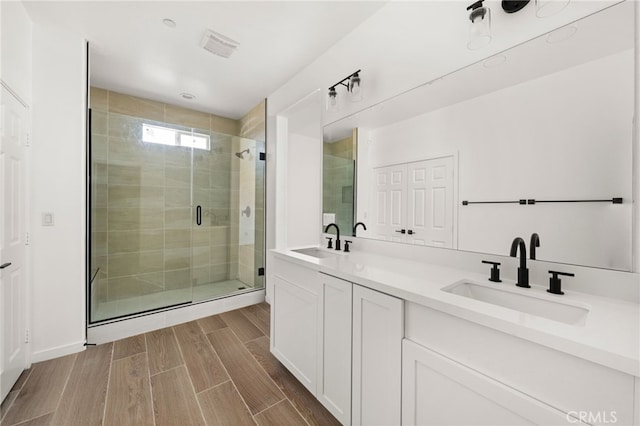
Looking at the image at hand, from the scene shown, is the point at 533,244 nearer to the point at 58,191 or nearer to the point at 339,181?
the point at 339,181

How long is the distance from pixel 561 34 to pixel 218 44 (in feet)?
7.60

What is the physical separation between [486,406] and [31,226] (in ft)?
9.81

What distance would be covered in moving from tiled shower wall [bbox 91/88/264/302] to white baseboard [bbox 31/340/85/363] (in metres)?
0.74

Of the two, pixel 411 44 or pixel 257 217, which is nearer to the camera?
pixel 411 44

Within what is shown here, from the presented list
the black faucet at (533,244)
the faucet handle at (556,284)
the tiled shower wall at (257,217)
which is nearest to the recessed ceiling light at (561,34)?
the black faucet at (533,244)

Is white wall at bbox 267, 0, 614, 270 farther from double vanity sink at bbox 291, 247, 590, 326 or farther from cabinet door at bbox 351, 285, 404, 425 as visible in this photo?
cabinet door at bbox 351, 285, 404, 425

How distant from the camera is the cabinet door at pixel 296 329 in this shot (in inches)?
58.5

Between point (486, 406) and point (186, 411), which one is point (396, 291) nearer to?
point (486, 406)

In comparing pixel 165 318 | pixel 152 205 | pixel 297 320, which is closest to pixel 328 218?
pixel 297 320

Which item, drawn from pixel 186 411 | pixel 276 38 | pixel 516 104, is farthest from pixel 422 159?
pixel 186 411

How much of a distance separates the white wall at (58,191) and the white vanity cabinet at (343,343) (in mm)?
1788

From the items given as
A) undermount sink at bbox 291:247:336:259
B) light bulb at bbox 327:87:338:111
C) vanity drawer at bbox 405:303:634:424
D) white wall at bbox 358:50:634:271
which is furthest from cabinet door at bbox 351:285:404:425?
light bulb at bbox 327:87:338:111

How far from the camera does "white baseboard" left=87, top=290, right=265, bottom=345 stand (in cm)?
220

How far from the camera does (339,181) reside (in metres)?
2.16
